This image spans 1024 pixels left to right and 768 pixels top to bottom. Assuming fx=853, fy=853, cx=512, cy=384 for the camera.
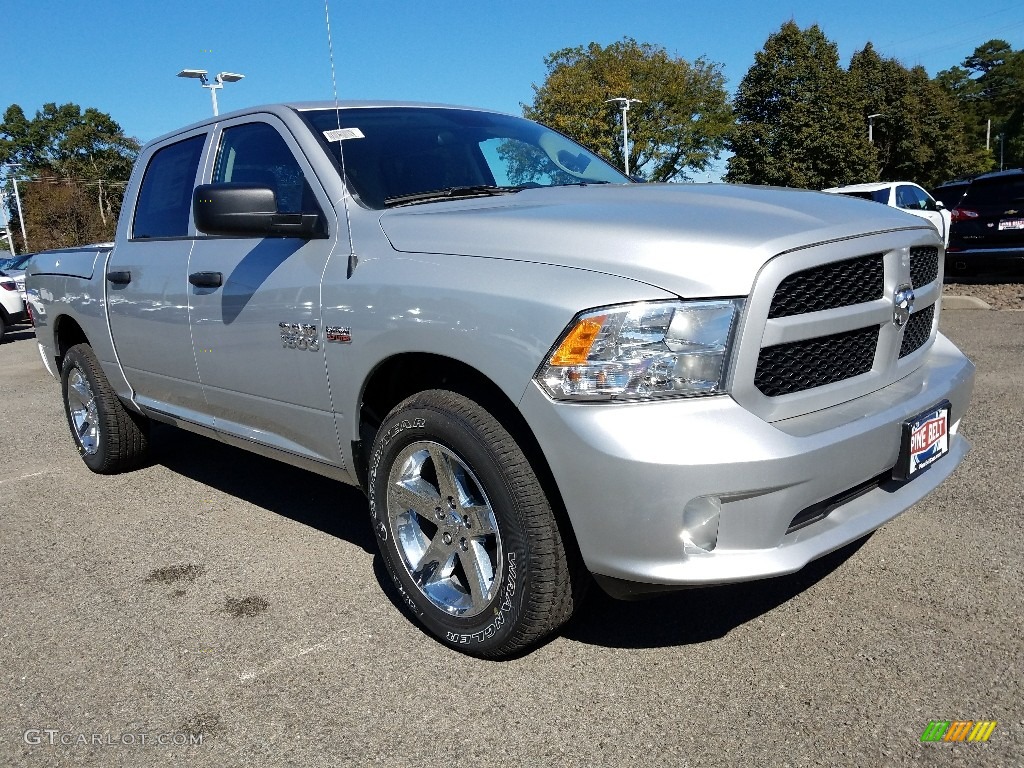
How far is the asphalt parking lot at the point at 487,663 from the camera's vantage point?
89.0 inches

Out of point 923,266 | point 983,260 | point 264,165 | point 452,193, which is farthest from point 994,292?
point 264,165

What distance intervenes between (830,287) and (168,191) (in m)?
3.24

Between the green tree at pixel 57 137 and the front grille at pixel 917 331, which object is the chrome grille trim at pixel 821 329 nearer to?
the front grille at pixel 917 331

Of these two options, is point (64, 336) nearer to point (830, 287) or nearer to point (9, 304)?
point (830, 287)

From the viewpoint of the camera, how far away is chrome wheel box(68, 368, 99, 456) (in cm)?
500

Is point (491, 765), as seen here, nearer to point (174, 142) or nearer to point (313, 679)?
point (313, 679)

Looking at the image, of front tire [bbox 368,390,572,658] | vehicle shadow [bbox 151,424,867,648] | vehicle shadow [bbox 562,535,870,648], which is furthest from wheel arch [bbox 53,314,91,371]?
vehicle shadow [bbox 562,535,870,648]

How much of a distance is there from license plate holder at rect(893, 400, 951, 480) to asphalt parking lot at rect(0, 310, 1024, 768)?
0.54 m

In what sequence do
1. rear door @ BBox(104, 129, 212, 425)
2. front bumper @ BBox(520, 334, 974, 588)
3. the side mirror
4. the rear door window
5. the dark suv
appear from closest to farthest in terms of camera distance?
front bumper @ BBox(520, 334, 974, 588) → the side mirror → rear door @ BBox(104, 129, 212, 425) → the rear door window → the dark suv

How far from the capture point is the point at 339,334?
287 cm

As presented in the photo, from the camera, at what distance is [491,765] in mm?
2186

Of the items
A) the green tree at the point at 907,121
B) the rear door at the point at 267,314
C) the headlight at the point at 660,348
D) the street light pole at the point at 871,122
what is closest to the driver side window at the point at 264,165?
the rear door at the point at 267,314

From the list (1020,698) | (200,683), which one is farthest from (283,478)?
(1020,698)

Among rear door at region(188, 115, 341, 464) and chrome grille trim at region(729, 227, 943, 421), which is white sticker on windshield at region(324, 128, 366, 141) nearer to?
rear door at region(188, 115, 341, 464)
